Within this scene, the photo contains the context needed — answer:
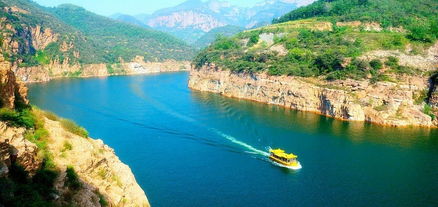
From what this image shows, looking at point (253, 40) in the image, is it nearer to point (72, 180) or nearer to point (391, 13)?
point (391, 13)

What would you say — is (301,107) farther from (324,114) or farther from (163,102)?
(163,102)

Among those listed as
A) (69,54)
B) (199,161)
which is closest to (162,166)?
(199,161)

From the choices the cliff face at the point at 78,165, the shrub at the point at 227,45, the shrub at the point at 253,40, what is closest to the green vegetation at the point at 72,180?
the cliff face at the point at 78,165

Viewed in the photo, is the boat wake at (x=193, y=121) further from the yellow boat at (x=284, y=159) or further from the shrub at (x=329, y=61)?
the shrub at (x=329, y=61)

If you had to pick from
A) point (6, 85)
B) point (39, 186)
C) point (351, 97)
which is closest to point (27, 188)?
point (39, 186)

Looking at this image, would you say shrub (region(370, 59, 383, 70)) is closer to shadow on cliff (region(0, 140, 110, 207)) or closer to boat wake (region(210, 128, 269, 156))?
boat wake (region(210, 128, 269, 156))
